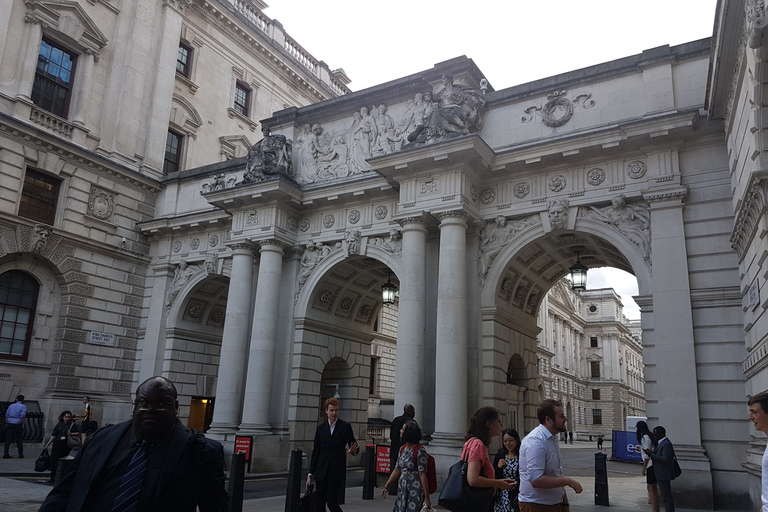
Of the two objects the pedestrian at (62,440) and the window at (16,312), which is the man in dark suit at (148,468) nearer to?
the pedestrian at (62,440)

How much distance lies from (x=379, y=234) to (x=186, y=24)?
58.1 feet

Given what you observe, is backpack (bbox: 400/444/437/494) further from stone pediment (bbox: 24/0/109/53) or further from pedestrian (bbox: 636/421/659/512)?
stone pediment (bbox: 24/0/109/53)

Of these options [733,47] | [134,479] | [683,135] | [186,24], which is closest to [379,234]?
[683,135]

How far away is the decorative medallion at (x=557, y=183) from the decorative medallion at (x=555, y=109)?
61.2 inches

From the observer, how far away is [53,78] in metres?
23.2

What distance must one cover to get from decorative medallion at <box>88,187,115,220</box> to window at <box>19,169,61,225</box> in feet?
4.14

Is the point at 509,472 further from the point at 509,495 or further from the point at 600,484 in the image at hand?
the point at 600,484

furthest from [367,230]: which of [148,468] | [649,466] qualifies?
[148,468]

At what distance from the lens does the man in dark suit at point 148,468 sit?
2.98 meters

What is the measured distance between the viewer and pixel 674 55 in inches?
587

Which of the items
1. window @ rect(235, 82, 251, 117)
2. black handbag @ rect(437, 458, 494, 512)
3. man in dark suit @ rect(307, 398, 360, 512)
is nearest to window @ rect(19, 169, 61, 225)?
window @ rect(235, 82, 251, 117)

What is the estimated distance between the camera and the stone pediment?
73.6 ft

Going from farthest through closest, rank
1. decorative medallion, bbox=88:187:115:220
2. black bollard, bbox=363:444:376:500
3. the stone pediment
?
decorative medallion, bbox=88:187:115:220 < the stone pediment < black bollard, bbox=363:444:376:500

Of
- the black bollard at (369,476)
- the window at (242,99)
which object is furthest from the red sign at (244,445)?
the window at (242,99)
